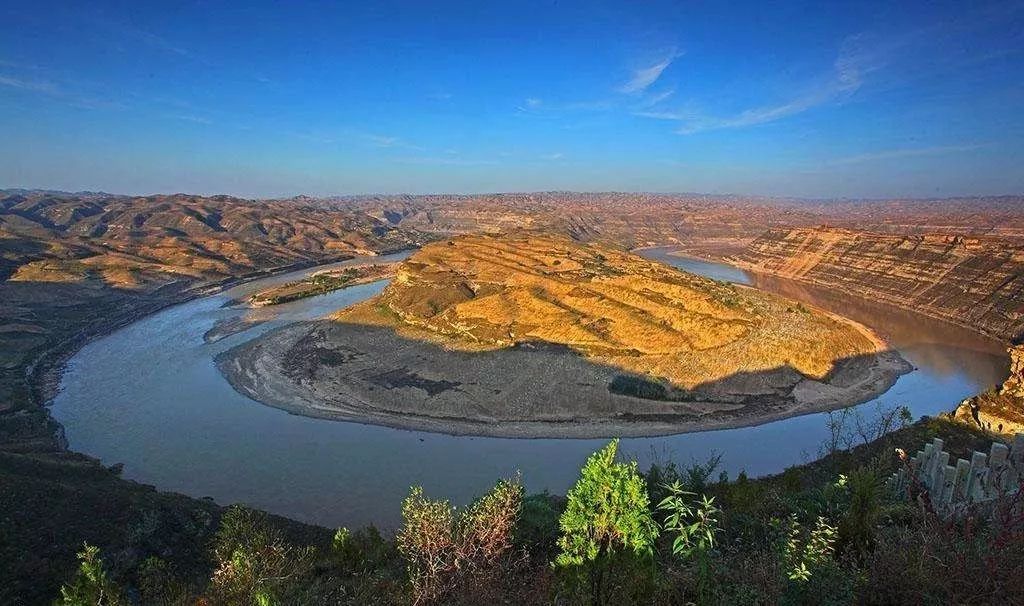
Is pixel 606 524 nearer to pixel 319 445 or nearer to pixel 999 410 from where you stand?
pixel 999 410

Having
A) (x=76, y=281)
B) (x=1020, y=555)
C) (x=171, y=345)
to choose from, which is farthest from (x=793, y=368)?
(x=76, y=281)

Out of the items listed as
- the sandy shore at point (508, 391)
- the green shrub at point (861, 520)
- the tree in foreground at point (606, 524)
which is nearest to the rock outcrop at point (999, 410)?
the sandy shore at point (508, 391)

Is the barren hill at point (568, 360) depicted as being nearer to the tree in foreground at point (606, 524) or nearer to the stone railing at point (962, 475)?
the stone railing at point (962, 475)

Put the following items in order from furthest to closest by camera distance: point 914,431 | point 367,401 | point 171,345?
point 171,345
point 367,401
point 914,431

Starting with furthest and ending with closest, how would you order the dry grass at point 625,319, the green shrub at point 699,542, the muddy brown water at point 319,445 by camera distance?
the dry grass at point 625,319 < the muddy brown water at point 319,445 < the green shrub at point 699,542

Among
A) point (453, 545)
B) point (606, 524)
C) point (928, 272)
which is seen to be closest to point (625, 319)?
point (453, 545)

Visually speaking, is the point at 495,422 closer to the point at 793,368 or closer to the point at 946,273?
the point at 793,368

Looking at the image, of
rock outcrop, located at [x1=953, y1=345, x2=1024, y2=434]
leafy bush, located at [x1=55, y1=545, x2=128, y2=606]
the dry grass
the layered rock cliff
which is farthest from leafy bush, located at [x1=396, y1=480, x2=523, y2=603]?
the layered rock cliff
